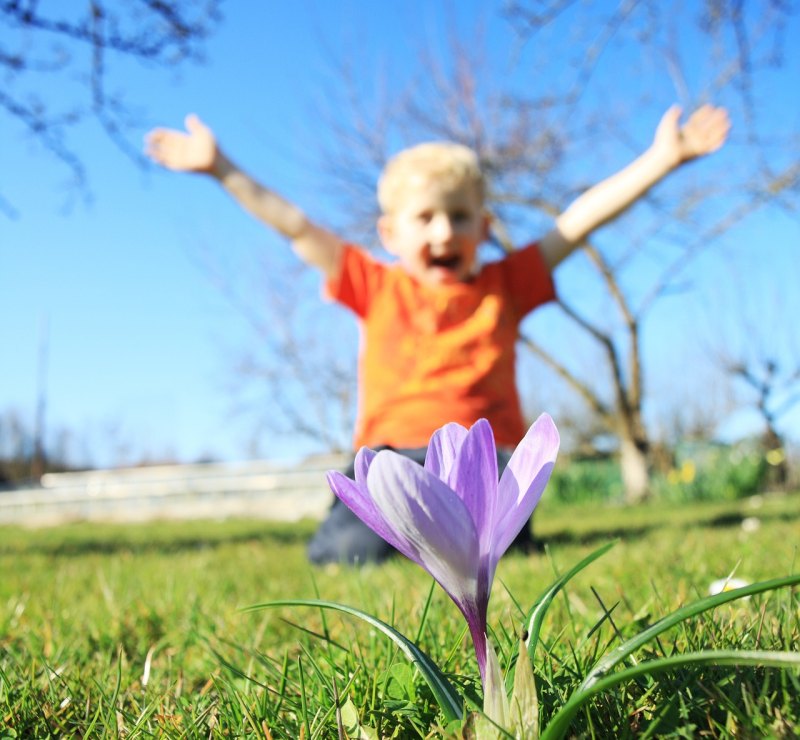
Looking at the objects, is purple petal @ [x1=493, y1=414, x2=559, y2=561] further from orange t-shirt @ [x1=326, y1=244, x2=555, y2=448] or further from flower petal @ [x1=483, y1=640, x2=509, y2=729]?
orange t-shirt @ [x1=326, y1=244, x2=555, y2=448]

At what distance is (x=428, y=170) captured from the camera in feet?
11.1

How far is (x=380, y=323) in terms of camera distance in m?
3.70

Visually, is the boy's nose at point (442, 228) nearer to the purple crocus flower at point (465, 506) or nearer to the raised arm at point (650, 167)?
the raised arm at point (650, 167)

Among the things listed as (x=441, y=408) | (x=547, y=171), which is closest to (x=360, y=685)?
(x=441, y=408)

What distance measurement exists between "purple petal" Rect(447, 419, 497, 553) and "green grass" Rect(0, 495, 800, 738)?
0.23 m

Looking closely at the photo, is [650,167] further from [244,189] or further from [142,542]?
[142,542]

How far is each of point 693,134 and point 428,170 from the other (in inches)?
42.8

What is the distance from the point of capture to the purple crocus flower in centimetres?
65

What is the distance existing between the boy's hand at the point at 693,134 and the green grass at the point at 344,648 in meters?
1.55

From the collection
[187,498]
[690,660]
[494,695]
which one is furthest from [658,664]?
[187,498]

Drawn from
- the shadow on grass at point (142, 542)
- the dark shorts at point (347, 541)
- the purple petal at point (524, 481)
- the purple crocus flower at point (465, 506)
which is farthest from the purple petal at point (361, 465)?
the shadow on grass at point (142, 542)

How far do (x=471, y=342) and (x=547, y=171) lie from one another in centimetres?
1062

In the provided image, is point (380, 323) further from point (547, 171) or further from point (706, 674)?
point (547, 171)

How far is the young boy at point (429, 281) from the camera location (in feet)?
10.9
